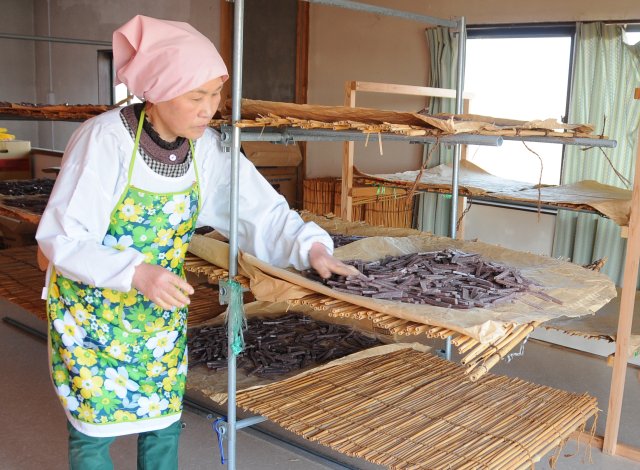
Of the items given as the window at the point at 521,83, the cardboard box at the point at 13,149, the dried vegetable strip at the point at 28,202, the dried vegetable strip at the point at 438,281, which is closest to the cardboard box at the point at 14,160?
the cardboard box at the point at 13,149

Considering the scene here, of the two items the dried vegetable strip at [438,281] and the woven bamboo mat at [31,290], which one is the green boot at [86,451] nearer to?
the dried vegetable strip at [438,281]

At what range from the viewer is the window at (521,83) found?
500cm

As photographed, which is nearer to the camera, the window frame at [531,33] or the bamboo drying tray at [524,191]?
the bamboo drying tray at [524,191]

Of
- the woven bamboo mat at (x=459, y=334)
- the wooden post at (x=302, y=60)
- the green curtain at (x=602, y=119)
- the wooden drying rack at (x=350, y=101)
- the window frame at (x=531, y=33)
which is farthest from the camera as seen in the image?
the wooden post at (x=302, y=60)

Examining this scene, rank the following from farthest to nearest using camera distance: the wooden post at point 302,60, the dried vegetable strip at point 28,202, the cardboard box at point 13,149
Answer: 1. the cardboard box at point 13,149
2. the wooden post at point 302,60
3. the dried vegetable strip at point 28,202

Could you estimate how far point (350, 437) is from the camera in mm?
2088

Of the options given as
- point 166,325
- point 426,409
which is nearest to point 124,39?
point 166,325

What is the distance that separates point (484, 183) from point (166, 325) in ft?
8.88

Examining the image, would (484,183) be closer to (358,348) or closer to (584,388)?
(584,388)

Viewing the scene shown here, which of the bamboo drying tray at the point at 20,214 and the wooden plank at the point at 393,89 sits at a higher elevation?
the wooden plank at the point at 393,89

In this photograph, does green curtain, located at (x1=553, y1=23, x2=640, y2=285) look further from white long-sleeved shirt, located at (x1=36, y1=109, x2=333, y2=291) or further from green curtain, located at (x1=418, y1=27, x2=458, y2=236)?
white long-sleeved shirt, located at (x1=36, y1=109, x2=333, y2=291)

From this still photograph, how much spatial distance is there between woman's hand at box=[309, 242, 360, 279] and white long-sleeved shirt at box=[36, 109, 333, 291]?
0.03 metres

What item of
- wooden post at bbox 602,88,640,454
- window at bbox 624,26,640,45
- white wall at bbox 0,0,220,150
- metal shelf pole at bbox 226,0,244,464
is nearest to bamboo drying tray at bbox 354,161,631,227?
wooden post at bbox 602,88,640,454

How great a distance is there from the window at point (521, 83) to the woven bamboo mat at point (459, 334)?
132 inches
